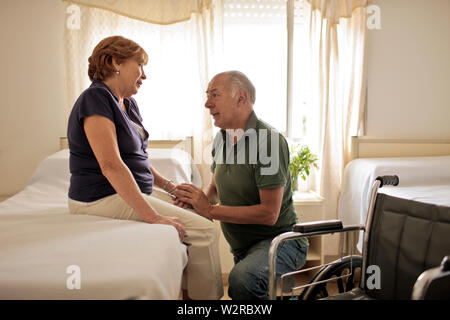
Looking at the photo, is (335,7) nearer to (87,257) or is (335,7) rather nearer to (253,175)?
(253,175)

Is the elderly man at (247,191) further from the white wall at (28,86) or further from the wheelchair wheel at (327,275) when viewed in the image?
the white wall at (28,86)

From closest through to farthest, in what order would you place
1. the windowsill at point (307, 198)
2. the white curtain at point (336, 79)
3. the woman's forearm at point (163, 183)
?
the woman's forearm at point (163, 183) → the windowsill at point (307, 198) → the white curtain at point (336, 79)

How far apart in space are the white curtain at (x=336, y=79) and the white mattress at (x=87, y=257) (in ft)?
6.09

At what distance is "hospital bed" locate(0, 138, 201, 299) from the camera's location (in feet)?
2.58

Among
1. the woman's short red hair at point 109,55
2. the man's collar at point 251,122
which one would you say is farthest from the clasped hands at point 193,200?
the woman's short red hair at point 109,55

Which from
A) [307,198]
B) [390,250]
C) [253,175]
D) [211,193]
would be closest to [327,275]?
[390,250]

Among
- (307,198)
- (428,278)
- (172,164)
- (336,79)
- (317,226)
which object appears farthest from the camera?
(336,79)

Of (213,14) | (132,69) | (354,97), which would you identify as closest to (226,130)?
(132,69)

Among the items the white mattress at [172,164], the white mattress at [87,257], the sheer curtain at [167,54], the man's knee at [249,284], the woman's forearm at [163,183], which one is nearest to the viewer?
the white mattress at [87,257]

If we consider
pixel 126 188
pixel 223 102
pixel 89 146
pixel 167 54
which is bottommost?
pixel 126 188

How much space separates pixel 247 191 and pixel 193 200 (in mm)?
229

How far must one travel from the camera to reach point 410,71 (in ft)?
9.51

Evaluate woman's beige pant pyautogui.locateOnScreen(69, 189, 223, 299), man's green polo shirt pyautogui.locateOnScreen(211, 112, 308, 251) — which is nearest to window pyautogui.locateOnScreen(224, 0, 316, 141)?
man's green polo shirt pyautogui.locateOnScreen(211, 112, 308, 251)

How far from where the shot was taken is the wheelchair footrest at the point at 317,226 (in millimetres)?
1131
